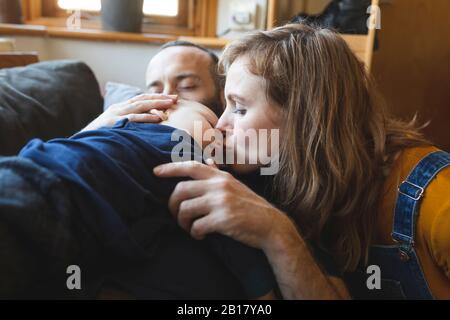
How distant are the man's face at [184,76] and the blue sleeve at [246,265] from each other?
591 mm

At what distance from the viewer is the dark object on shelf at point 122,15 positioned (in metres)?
2.18

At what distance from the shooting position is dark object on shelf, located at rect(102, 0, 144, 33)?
2179mm

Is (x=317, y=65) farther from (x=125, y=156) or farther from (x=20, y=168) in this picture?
(x=20, y=168)

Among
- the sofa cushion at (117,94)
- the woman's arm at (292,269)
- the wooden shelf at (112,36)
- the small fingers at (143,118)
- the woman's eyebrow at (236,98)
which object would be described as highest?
the wooden shelf at (112,36)

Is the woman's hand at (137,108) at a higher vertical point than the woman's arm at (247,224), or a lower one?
higher

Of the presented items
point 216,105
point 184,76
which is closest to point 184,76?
point 184,76

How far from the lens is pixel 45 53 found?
2.23 meters

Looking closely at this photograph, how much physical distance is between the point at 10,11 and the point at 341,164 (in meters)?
1.85

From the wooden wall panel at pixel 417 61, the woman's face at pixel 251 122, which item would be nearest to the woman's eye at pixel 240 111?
the woman's face at pixel 251 122

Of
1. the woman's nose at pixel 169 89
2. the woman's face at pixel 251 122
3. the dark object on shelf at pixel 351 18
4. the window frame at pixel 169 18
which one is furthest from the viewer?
the window frame at pixel 169 18

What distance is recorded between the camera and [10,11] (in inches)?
81.8

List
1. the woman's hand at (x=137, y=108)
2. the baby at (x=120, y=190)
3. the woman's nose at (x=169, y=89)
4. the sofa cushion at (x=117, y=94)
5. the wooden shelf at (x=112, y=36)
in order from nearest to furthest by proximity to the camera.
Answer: the baby at (x=120, y=190), the woman's hand at (x=137, y=108), the woman's nose at (x=169, y=89), the sofa cushion at (x=117, y=94), the wooden shelf at (x=112, y=36)

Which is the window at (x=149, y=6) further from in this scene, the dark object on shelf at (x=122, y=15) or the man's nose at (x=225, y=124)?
the man's nose at (x=225, y=124)

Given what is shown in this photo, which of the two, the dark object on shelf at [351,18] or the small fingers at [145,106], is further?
the dark object on shelf at [351,18]
